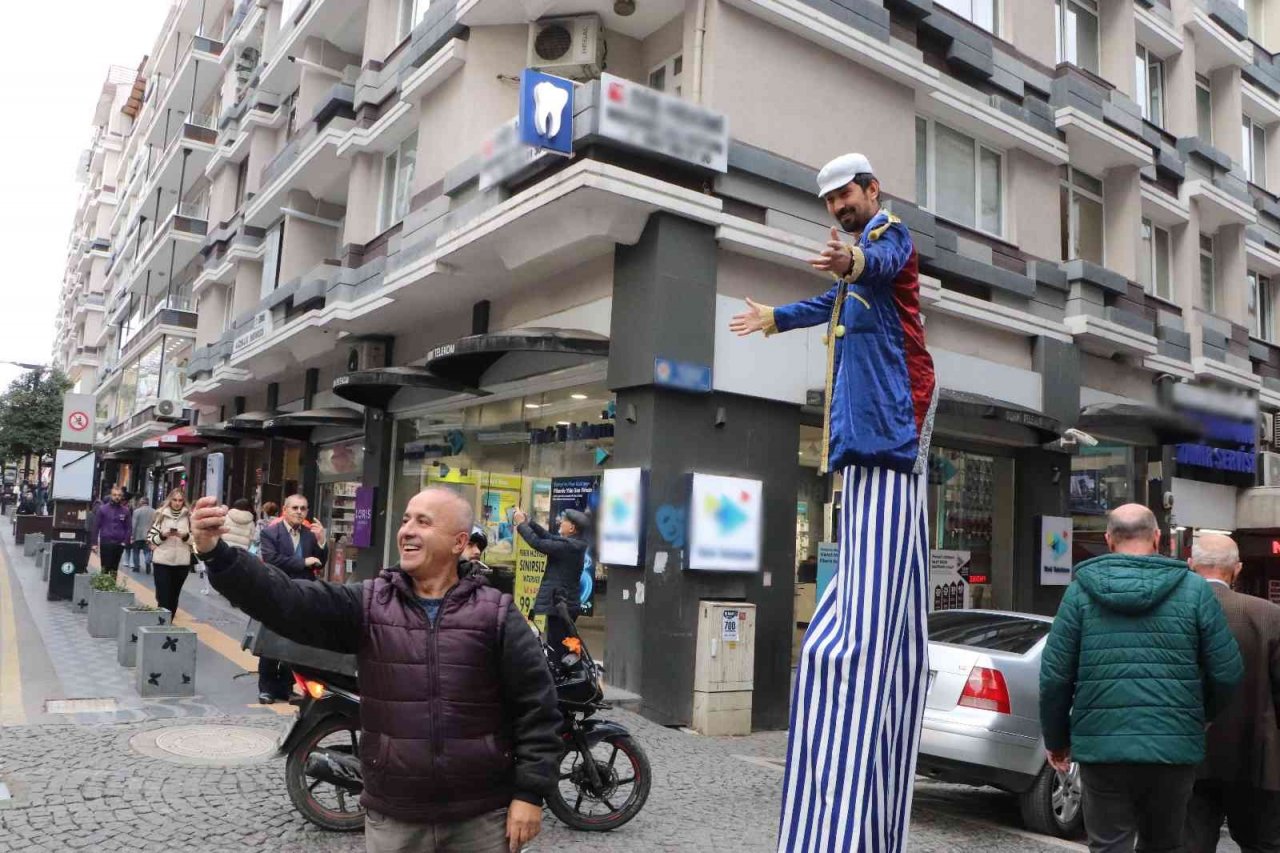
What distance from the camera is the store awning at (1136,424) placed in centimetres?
1249

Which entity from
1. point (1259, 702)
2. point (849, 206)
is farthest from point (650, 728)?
point (849, 206)

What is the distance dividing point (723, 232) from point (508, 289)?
3.66 metres

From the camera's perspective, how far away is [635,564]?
10.5 meters

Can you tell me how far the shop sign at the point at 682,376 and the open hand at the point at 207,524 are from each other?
8.01 metres

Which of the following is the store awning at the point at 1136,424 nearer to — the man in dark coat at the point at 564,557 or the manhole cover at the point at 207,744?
the man in dark coat at the point at 564,557

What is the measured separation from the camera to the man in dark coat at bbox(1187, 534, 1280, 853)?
14.5ft

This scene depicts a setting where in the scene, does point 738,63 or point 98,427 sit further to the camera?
point 98,427

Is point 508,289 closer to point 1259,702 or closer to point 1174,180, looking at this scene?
point 1259,702

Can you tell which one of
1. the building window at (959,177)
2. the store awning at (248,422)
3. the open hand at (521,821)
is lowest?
the open hand at (521,821)

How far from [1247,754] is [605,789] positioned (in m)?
3.46

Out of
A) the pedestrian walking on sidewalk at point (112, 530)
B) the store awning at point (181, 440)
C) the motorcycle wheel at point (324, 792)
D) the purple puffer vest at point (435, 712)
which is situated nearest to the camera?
the purple puffer vest at point (435, 712)

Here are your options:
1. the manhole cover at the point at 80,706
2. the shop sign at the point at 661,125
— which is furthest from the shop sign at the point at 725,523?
the manhole cover at the point at 80,706

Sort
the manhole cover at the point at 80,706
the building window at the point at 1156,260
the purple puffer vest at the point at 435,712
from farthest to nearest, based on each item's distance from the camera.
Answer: the building window at the point at 1156,260
the manhole cover at the point at 80,706
the purple puffer vest at the point at 435,712

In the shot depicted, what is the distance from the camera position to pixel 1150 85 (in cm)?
1977
